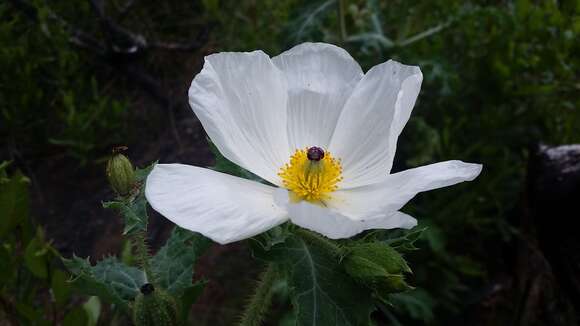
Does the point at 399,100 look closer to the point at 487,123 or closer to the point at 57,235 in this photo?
the point at 487,123

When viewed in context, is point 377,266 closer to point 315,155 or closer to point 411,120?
point 315,155

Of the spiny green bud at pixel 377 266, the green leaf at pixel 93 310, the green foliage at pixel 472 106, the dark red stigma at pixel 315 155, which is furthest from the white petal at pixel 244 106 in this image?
the green foliage at pixel 472 106

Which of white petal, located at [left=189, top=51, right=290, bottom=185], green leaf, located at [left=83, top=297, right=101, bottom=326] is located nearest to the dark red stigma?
white petal, located at [left=189, top=51, right=290, bottom=185]

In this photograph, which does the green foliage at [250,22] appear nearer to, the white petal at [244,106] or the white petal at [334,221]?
the white petal at [244,106]

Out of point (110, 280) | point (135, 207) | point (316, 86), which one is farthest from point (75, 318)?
point (316, 86)

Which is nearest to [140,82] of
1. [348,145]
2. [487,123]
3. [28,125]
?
[28,125]
